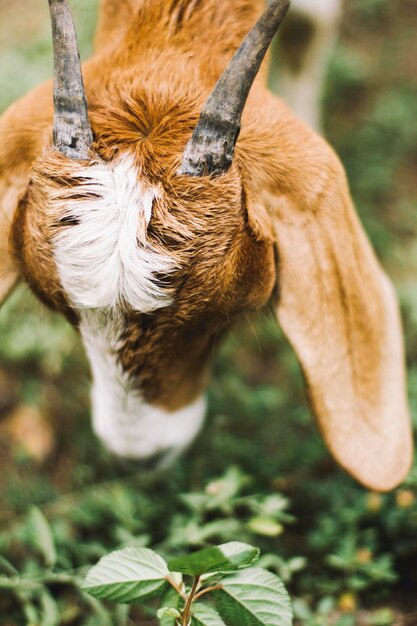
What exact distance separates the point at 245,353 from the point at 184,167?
1.91m

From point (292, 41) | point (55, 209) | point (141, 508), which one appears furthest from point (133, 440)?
point (292, 41)

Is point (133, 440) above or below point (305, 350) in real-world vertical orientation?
below

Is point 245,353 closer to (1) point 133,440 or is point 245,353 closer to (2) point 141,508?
(2) point 141,508

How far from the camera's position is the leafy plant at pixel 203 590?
1.49 m

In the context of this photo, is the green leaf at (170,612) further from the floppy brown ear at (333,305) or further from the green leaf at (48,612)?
the floppy brown ear at (333,305)

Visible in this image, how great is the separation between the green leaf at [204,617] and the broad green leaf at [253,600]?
0.09 ft

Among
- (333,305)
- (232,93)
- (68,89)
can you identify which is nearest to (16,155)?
(68,89)

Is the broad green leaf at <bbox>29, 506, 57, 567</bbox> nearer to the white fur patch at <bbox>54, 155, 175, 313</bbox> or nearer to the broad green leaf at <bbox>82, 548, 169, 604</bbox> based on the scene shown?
the broad green leaf at <bbox>82, 548, 169, 604</bbox>

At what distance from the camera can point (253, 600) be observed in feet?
4.96

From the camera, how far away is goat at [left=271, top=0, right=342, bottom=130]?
3.36m

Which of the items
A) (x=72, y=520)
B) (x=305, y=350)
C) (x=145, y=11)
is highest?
(x=145, y=11)

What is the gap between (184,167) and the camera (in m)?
1.61

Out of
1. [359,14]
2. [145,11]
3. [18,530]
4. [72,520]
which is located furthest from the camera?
[359,14]

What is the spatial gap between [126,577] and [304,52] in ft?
9.46
